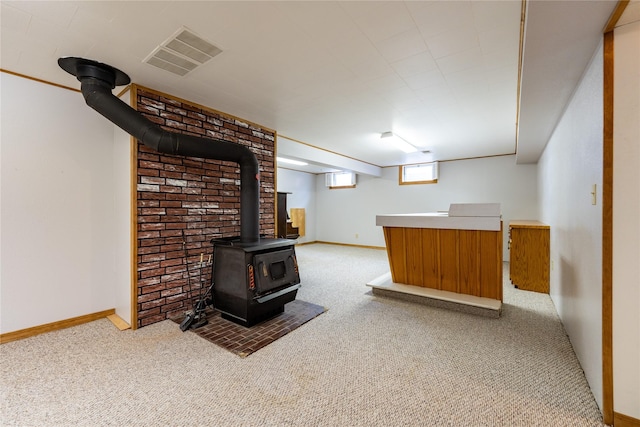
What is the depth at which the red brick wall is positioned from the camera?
2697mm

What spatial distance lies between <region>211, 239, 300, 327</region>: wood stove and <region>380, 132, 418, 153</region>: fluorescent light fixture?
247cm

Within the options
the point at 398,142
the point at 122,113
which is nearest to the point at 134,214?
the point at 122,113

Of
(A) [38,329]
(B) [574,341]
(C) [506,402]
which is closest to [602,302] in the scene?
(C) [506,402]

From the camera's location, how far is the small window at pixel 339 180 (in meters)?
8.34

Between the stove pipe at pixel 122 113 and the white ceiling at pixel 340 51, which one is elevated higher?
the white ceiling at pixel 340 51

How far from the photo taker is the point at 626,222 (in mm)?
1434

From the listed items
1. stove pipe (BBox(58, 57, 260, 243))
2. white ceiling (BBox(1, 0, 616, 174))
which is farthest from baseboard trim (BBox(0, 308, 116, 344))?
white ceiling (BBox(1, 0, 616, 174))

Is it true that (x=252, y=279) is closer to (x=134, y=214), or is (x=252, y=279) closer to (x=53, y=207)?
(x=134, y=214)

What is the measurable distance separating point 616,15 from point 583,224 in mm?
1269

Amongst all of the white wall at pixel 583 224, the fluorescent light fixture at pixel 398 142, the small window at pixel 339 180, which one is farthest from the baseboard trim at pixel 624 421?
the small window at pixel 339 180

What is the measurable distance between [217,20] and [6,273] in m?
2.75

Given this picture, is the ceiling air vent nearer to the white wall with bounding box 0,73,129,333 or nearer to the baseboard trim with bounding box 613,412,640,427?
the white wall with bounding box 0,73,129,333

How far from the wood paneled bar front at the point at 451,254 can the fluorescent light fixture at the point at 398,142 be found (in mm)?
1517

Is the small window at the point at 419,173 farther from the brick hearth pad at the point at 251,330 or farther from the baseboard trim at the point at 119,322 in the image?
the baseboard trim at the point at 119,322
